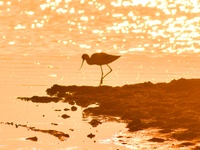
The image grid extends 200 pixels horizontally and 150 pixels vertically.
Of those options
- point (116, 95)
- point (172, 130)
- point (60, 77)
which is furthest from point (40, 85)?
point (172, 130)

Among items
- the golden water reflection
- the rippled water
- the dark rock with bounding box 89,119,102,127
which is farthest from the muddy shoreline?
the golden water reflection

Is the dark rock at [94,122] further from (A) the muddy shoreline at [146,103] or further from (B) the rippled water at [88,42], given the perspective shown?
(B) the rippled water at [88,42]

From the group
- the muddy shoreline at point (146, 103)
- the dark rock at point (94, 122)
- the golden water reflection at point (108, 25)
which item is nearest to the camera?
the muddy shoreline at point (146, 103)

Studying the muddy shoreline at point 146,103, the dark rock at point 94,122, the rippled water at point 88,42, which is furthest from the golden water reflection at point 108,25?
the dark rock at point 94,122

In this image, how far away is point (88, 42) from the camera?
51.1m

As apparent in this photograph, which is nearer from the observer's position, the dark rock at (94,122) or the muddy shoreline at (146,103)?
the muddy shoreline at (146,103)

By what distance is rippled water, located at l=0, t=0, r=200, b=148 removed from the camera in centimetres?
3562

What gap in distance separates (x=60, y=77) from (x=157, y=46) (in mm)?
15777

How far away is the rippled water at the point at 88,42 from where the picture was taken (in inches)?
1403

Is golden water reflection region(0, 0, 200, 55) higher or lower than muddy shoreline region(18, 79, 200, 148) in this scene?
higher

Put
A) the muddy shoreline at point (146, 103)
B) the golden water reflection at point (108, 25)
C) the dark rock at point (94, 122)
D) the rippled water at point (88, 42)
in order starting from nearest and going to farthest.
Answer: the muddy shoreline at point (146, 103) < the dark rock at point (94, 122) < the rippled water at point (88, 42) < the golden water reflection at point (108, 25)

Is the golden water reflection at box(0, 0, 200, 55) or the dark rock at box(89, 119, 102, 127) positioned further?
the golden water reflection at box(0, 0, 200, 55)

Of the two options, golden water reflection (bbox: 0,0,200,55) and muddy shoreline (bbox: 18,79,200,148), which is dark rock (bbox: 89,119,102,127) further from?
golden water reflection (bbox: 0,0,200,55)

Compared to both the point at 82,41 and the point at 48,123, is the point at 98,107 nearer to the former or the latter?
the point at 48,123
